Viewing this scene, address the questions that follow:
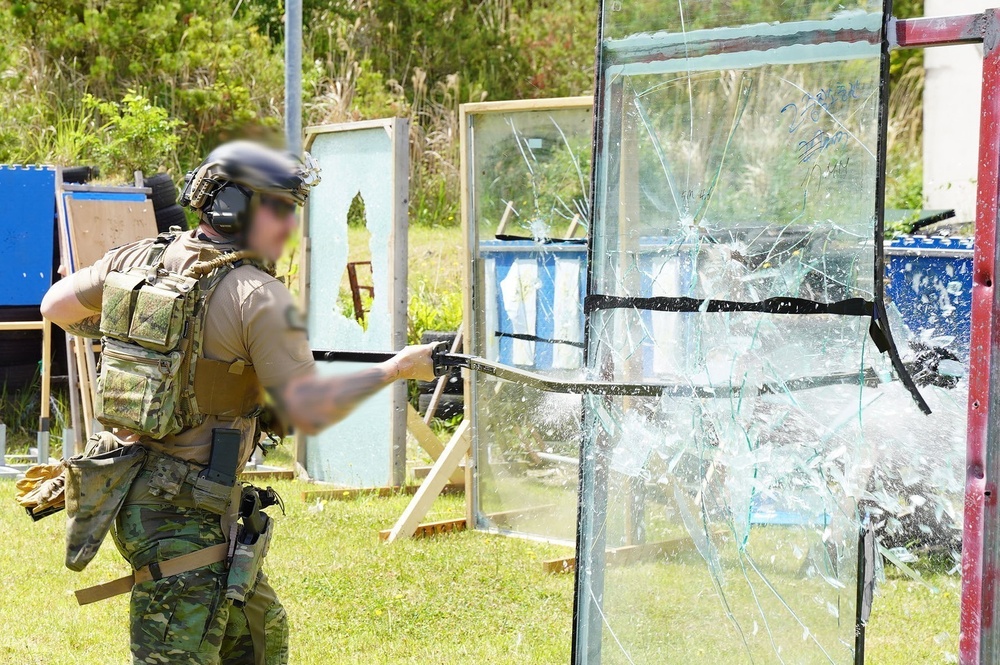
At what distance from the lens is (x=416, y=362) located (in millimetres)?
2908

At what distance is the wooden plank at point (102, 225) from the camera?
748 cm

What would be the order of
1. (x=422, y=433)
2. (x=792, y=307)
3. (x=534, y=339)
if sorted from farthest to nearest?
(x=422, y=433) → (x=534, y=339) → (x=792, y=307)

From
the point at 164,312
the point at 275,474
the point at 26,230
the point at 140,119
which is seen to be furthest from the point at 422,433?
the point at 140,119

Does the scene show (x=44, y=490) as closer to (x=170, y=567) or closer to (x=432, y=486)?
(x=170, y=567)

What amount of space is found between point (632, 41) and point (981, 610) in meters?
1.64

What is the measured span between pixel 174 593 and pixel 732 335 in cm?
165

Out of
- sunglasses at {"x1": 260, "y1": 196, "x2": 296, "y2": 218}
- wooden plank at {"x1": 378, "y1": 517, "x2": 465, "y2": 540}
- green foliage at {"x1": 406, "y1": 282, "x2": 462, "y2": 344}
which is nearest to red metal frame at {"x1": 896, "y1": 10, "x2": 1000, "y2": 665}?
sunglasses at {"x1": 260, "y1": 196, "x2": 296, "y2": 218}

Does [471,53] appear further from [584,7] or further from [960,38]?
[960,38]

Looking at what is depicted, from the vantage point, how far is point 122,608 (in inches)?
199

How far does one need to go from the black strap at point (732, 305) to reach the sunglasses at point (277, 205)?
1.92 metres

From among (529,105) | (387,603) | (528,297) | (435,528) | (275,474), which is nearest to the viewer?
(387,603)

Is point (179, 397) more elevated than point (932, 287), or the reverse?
point (932, 287)

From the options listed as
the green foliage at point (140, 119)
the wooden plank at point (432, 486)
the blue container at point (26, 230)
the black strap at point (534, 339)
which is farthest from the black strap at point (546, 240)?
→ the blue container at point (26, 230)

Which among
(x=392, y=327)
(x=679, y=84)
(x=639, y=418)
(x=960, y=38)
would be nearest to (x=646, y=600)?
(x=639, y=418)
